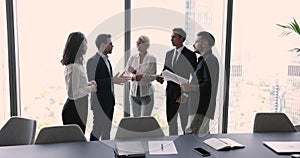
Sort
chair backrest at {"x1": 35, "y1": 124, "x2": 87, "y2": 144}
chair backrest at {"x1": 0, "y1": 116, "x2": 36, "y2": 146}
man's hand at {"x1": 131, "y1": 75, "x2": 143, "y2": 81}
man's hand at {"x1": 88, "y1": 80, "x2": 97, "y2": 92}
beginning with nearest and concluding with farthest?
1. chair backrest at {"x1": 35, "y1": 124, "x2": 87, "y2": 144}
2. chair backrest at {"x1": 0, "y1": 116, "x2": 36, "y2": 146}
3. man's hand at {"x1": 88, "y1": 80, "x2": 97, "y2": 92}
4. man's hand at {"x1": 131, "y1": 75, "x2": 143, "y2": 81}

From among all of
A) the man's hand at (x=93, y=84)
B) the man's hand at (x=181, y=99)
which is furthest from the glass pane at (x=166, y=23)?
the man's hand at (x=93, y=84)

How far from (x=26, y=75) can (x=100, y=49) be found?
4.05 feet

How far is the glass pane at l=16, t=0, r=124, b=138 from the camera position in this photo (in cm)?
400

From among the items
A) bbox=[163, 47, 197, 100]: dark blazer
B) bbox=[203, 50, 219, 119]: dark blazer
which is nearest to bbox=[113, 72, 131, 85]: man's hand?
bbox=[163, 47, 197, 100]: dark blazer

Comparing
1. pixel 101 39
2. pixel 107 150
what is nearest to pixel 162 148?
pixel 107 150

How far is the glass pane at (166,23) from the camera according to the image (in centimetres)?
358

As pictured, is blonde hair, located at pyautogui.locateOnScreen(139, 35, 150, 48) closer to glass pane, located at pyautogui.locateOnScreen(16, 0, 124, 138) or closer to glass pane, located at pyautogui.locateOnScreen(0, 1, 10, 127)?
glass pane, located at pyautogui.locateOnScreen(16, 0, 124, 138)

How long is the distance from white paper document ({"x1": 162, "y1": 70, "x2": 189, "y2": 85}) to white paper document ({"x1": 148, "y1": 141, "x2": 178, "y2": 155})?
3.91 ft

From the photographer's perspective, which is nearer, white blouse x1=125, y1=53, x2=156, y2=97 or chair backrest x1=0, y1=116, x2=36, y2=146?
chair backrest x1=0, y1=116, x2=36, y2=146

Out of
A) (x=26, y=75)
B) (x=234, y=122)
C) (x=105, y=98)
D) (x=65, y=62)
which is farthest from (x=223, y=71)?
(x=26, y=75)

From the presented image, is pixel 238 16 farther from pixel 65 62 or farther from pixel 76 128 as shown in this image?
pixel 76 128

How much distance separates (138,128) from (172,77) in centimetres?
95

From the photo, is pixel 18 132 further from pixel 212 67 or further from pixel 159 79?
pixel 212 67

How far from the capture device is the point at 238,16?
4.42 metres
